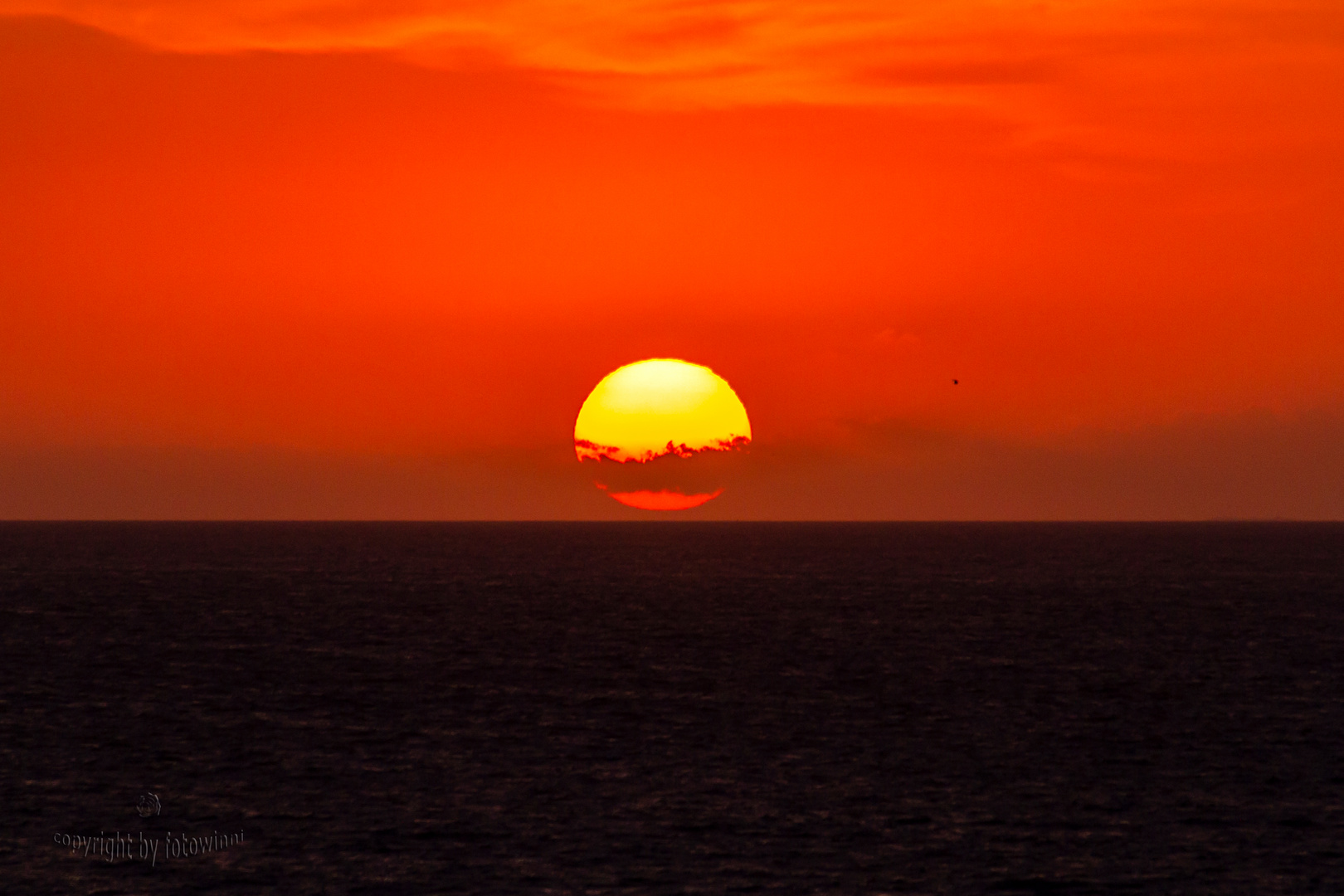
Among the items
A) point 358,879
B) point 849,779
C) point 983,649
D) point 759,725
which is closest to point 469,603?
point 983,649

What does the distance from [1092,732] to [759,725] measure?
1369cm

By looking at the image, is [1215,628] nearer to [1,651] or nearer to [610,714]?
[610,714]

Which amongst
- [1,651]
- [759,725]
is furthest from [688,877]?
[1,651]

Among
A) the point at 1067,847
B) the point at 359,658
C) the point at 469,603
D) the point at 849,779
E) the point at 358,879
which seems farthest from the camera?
the point at 469,603

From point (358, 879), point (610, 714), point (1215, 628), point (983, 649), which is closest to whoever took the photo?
point (358, 879)

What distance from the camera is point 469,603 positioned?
129875mm

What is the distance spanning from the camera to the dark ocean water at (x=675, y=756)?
38.5 m

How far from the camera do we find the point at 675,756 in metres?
53.2

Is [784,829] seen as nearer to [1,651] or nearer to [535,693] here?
[535,693]

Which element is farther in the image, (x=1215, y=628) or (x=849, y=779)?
(x=1215, y=628)

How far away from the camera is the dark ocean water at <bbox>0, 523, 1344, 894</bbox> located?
126 ft

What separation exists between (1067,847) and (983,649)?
50.6 m

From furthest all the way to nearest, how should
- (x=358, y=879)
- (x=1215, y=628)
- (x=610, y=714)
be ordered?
(x=1215, y=628) < (x=610, y=714) < (x=358, y=879)

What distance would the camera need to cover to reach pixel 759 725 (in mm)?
60156
